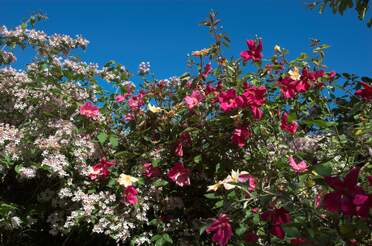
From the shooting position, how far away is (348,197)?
105 centimetres

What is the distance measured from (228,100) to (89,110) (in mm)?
882

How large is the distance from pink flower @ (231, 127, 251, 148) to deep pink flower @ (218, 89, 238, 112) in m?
0.11

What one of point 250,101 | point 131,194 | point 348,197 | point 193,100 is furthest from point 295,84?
point 348,197

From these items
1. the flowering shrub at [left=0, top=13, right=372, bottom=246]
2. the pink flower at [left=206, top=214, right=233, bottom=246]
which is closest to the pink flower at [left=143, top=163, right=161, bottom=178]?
the flowering shrub at [left=0, top=13, right=372, bottom=246]

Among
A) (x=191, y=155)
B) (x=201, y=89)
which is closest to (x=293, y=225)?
(x=191, y=155)

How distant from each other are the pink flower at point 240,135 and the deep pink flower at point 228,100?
0.38 ft

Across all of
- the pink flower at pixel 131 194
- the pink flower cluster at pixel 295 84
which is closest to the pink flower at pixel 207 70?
the pink flower cluster at pixel 295 84

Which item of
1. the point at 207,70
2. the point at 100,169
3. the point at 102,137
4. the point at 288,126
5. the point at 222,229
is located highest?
the point at 207,70

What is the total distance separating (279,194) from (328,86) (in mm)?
1851

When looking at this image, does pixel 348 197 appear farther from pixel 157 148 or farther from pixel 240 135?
pixel 157 148

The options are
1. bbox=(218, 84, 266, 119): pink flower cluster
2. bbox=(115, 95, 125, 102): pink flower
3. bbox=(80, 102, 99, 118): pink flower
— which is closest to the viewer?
bbox=(218, 84, 266, 119): pink flower cluster

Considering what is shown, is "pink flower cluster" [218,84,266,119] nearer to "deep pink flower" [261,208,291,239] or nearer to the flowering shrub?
the flowering shrub

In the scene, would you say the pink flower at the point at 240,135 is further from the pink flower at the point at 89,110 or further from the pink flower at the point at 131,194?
the pink flower at the point at 89,110

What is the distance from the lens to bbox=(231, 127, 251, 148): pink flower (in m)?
2.21
